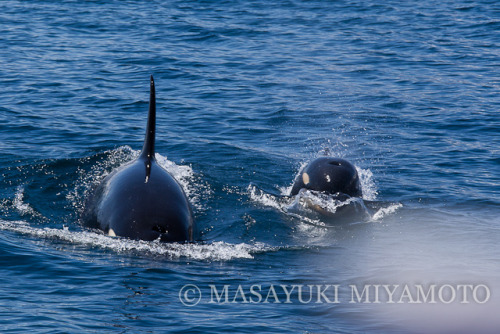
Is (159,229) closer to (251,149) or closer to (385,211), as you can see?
(385,211)

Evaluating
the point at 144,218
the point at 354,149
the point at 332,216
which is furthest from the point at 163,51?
the point at 144,218

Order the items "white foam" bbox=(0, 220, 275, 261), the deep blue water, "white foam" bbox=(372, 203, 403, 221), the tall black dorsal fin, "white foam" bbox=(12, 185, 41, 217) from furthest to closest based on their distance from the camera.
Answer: "white foam" bbox=(372, 203, 403, 221), "white foam" bbox=(12, 185, 41, 217), the tall black dorsal fin, "white foam" bbox=(0, 220, 275, 261), the deep blue water

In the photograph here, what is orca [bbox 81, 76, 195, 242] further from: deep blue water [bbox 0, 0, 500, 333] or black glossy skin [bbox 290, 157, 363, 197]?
black glossy skin [bbox 290, 157, 363, 197]

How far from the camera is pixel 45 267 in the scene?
1352cm

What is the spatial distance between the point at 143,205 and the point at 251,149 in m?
8.18

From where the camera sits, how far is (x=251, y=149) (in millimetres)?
22172

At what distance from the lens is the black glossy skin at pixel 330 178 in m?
18.0

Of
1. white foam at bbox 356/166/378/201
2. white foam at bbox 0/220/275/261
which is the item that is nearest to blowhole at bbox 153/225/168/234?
white foam at bbox 0/220/275/261

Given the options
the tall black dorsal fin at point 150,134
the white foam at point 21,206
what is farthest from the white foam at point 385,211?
the white foam at point 21,206

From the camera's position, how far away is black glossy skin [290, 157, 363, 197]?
17984 millimetres

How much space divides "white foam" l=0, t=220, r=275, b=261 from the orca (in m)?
0.13

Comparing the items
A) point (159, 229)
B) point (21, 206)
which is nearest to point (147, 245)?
point (159, 229)

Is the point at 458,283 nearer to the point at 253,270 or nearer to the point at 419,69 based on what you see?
the point at 253,270

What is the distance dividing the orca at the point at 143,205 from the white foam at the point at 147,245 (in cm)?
13
